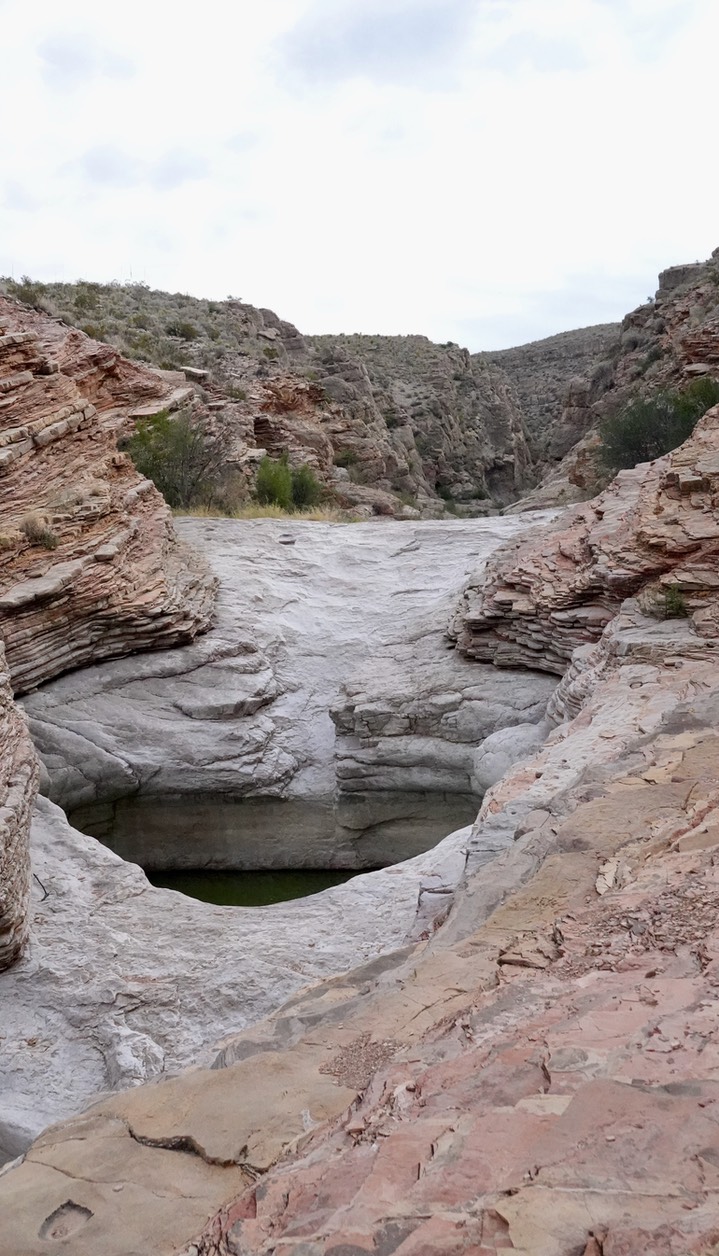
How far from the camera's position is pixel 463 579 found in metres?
15.0

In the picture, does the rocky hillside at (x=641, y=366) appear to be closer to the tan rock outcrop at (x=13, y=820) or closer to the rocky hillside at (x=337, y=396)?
the rocky hillside at (x=337, y=396)

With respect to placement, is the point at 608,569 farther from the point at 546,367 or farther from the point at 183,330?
the point at 546,367

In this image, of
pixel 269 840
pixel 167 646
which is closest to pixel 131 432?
pixel 167 646

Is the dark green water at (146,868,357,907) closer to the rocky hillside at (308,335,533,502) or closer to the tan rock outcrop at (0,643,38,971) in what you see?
the tan rock outcrop at (0,643,38,971)

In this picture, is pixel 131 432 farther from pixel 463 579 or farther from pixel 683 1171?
pixel 683 1171

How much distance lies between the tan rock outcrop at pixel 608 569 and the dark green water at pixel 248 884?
360 centimetres

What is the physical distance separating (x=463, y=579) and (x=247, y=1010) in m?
9.35

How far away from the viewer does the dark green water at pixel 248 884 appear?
11.4 meters

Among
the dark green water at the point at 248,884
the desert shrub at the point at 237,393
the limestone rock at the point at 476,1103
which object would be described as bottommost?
the dark green water at the point at 248,884

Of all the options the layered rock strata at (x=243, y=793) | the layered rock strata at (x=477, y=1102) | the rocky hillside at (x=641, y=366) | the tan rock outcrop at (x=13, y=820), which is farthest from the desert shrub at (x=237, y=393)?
the layered rock strata at (x=477, y=1102)

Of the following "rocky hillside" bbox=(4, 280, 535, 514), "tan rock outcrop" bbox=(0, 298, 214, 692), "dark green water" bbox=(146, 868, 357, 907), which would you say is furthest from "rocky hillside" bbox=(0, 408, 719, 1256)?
"rocky hillside" bbox=(4, 280, 535, 514)

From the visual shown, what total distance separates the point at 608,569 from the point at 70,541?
22.5 feet

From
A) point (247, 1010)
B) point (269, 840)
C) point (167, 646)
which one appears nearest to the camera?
point (247, 1010)

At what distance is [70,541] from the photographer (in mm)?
12492
